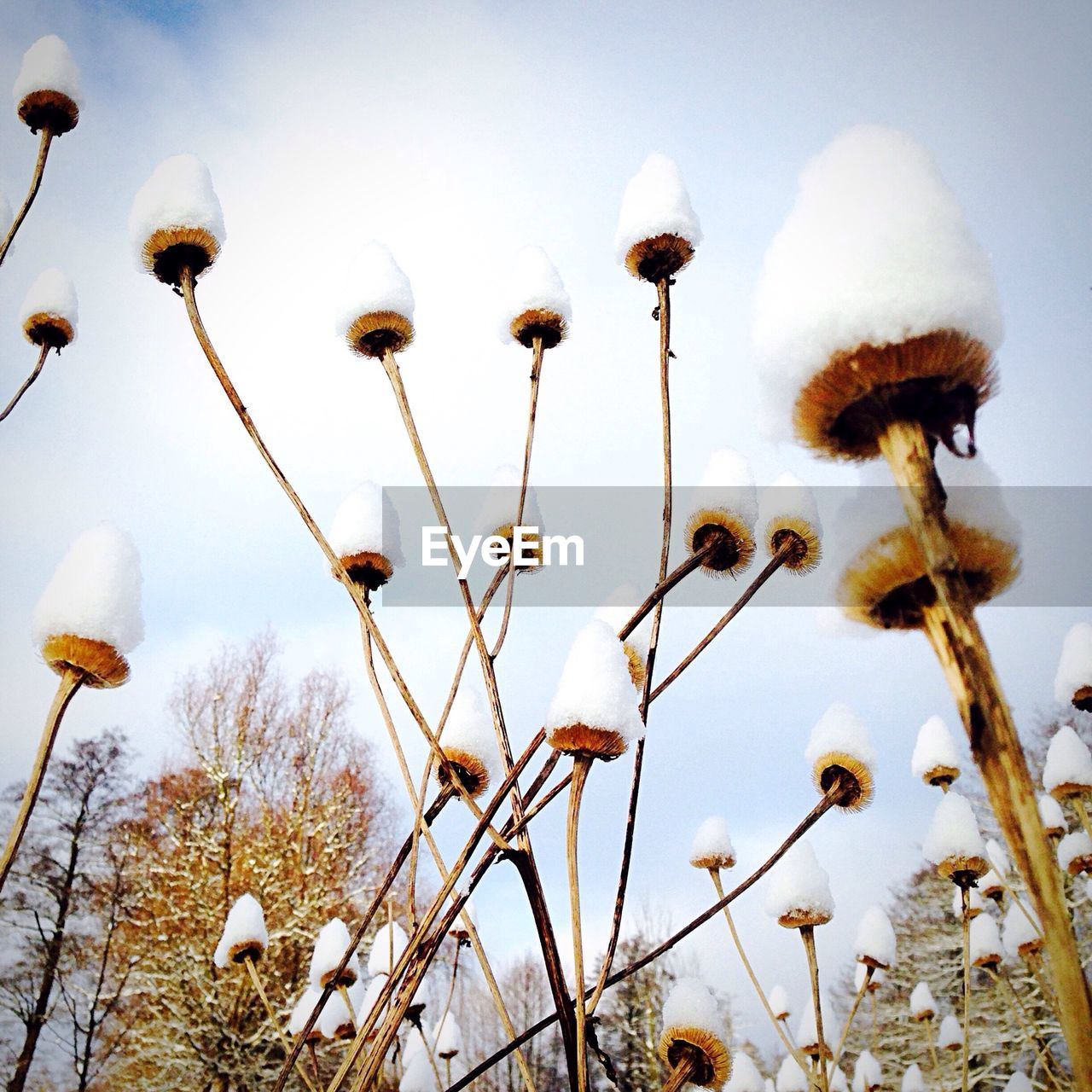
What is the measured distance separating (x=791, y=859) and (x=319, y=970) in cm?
114

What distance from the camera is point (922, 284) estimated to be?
0.39 m

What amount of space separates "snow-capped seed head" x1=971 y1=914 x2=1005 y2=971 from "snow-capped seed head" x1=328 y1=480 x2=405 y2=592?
2.45m

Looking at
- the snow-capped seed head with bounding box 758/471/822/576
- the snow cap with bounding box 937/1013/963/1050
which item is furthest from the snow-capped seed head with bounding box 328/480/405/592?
the snow cap with bounding box 937/1013/963/1050

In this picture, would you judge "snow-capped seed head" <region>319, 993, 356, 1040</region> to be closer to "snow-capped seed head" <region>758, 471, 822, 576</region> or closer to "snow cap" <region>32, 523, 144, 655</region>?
"snow cap" <region>32, 523, 144, 655</region>

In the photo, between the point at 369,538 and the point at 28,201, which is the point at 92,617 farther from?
the point at 28,201

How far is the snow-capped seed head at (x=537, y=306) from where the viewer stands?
1.22 metres

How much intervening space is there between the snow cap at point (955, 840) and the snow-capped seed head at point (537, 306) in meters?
1.40

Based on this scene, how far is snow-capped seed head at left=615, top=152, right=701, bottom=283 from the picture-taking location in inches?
43.4

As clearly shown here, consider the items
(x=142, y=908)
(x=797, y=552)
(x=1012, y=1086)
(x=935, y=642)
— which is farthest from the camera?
(x=142, y=908)

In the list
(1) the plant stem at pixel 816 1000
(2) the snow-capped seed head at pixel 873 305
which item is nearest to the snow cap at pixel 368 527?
(2) the snow-capped seed head at pixel 873 305

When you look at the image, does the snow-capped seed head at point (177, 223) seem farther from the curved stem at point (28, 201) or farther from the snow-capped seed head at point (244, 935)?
the snow-capped seed head at point (244, 935)

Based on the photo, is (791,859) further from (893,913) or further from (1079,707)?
(893,913)

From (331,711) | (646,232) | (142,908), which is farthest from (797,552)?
(331,711)

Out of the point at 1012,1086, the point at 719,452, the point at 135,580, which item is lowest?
the point at 1012,1086
